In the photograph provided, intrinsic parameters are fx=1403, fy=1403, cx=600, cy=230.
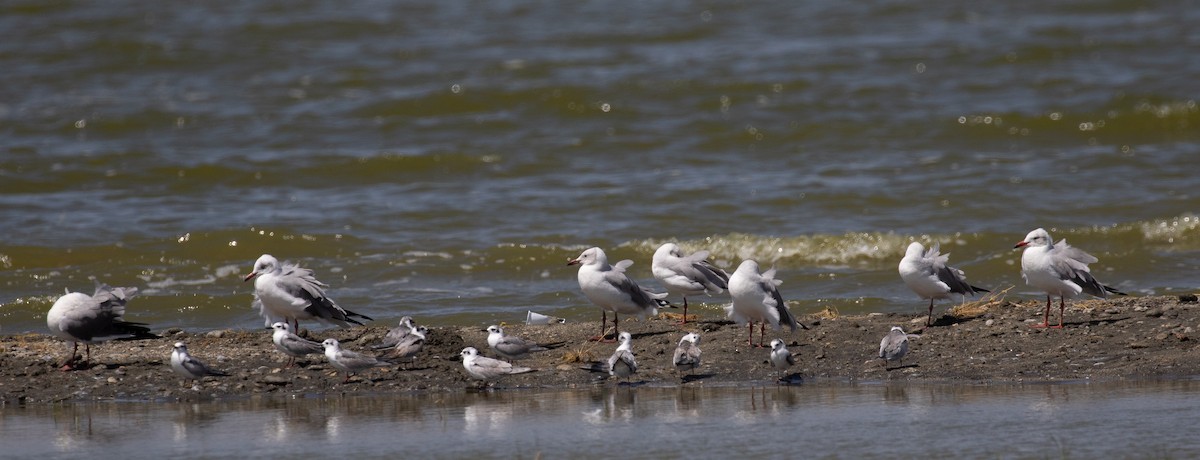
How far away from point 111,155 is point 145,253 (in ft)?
20.6

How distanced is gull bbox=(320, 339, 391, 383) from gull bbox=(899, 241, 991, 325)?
412 cm

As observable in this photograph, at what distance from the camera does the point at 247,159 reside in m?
21.5

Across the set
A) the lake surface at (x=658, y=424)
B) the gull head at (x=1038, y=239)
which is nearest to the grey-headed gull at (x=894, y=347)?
the lake surface at (x=658, y=424)

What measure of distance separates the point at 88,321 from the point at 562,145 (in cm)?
1274

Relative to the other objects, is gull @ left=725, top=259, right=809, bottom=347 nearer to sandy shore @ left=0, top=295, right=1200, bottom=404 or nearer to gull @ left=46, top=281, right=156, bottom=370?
sandy shore @ left=0, top=295, right=1200, bottom=404

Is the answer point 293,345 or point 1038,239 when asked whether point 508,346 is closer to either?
point 293,345

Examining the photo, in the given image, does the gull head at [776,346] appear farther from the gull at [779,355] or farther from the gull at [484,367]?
the gull at [484,367]

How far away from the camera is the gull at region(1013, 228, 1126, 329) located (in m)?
10.5

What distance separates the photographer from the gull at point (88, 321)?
32.3 ft

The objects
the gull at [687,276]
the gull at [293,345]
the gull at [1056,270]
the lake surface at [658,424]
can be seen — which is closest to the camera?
the lake surface at [658,424]

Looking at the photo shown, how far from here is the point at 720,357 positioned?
32.3 ft

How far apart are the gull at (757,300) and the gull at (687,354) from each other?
2.27 ft

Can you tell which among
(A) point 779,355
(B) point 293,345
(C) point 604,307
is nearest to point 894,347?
(A) point 779,355

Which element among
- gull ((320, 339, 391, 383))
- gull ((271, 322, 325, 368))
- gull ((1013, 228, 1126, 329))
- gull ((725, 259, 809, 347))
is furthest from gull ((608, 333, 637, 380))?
gull ((1013, 228, 1126, 329))
